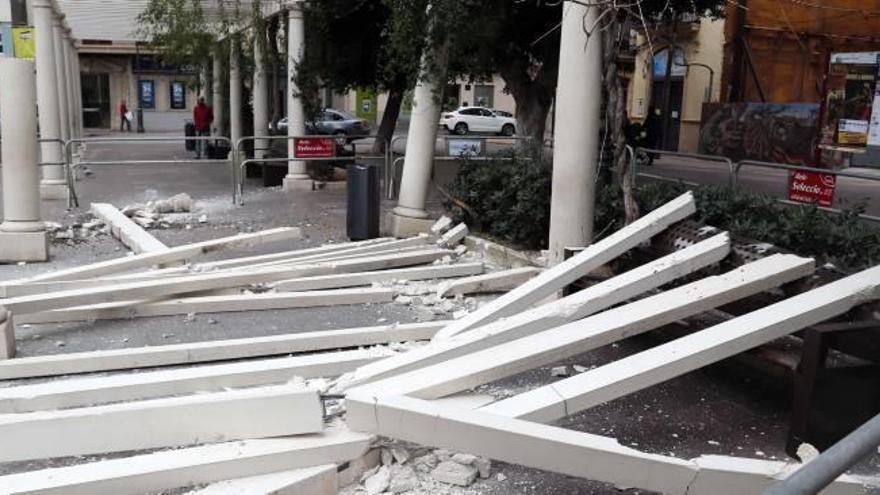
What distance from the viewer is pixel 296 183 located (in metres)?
15.2

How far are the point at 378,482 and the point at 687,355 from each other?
1603 mm

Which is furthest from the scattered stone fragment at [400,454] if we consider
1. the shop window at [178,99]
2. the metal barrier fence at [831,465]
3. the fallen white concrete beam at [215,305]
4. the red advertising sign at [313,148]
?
the shop window at [178,99]

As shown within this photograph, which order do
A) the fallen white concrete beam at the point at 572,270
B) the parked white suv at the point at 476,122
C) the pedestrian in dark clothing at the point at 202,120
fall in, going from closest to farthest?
the fallen white concrete beam at the point at 572,270, the pedestrian in dark clothing at the point at 202,120, the parked white suv at the point at 476,122

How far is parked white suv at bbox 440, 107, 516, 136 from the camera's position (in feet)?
138

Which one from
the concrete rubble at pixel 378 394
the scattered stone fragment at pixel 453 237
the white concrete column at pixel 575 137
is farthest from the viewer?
the scattered stone fragment at pixel 453 237

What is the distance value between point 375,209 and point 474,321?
4.97 m

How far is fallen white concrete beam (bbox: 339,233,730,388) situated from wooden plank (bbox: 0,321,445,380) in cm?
101

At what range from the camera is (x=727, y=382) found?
17.6 feet

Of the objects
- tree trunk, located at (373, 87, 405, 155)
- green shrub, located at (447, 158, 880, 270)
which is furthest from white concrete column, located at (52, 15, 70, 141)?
green shrub, located at (447, 158, 880, 270)

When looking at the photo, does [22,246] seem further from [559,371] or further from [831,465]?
[831,465]

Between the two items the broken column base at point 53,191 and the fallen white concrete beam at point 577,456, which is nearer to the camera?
the fallen white concrete beam at point 577,456

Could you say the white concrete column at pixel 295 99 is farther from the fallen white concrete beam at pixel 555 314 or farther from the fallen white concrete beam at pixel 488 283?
the fallen white concrete beam at pixel 555 314

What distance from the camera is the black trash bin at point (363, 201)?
9.83 metres

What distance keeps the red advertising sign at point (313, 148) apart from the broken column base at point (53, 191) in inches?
156
